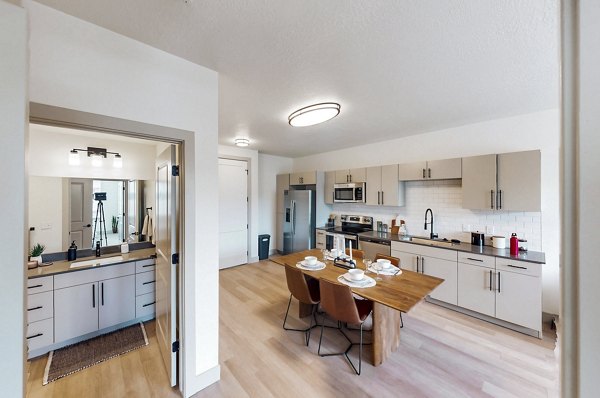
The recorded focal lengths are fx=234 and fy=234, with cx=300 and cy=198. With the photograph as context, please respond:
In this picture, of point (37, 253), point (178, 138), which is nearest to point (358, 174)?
point (178, 138)

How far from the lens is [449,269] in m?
3.19

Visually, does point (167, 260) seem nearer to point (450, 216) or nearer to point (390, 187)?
point (390, 187)

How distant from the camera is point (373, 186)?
14.4ft

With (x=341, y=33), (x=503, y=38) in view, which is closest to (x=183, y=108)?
(x=341, y=33)

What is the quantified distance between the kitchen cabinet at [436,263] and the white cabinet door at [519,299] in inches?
18.6

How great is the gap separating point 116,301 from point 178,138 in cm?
220

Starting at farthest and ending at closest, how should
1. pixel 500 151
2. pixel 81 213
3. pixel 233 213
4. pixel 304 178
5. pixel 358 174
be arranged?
pixel 304 178
pixel 233 213
pixel 358 174
pixel 500 151
pixel 81 213

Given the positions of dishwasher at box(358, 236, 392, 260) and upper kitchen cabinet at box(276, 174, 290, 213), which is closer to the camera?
dishwasher at box(358, 236, 392, 260)

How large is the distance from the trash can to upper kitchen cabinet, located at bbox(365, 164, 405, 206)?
8.38ft

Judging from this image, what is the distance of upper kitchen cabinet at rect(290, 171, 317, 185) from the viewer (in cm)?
522

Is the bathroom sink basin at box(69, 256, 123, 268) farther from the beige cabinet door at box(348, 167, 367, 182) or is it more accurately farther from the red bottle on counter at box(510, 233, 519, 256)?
the red bottle on counter at box(510, 233, 519, 256)

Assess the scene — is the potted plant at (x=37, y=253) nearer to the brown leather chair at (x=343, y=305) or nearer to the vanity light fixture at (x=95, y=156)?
the vanity light fixture at (x=95, y=156)

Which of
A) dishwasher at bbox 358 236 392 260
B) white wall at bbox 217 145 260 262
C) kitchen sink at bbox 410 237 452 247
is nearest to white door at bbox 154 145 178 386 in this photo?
white wall at bbox 217 145 260 262

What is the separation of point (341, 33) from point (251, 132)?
100 inches
